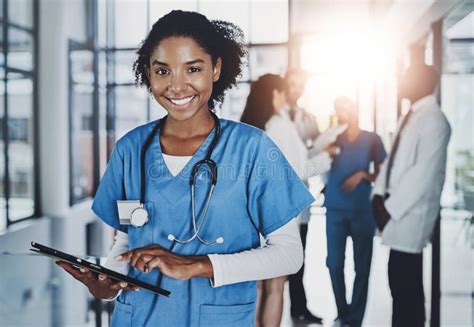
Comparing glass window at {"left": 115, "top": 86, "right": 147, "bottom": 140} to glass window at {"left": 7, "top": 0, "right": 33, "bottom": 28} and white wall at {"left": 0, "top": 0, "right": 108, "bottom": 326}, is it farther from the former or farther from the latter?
glass window at {"left": 7, "top": 0, "right": 33, "bottom": 28}

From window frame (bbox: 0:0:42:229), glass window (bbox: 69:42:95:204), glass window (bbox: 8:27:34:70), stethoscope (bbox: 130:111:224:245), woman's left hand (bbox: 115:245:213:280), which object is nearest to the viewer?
woman's left hand (bbox: 115:245:213:280)

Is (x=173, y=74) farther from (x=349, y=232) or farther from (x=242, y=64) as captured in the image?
(x=349, y=232)

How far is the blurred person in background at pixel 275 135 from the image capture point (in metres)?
2.23

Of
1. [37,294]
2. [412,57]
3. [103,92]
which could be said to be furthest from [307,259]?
[37,294]

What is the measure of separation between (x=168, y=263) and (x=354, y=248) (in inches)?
49.8

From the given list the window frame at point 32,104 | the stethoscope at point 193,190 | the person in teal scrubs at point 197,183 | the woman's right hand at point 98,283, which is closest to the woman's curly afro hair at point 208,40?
the person in teal scrubs at point 197,183

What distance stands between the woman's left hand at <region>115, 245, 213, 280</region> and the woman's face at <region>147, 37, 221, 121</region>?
0.34m

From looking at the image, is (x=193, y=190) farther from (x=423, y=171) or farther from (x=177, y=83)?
(x=423, y=171)

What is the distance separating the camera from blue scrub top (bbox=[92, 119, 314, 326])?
1.41 meters

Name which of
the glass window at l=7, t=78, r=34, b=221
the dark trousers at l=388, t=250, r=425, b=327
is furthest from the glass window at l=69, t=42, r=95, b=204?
the dark trousers at l=388, t=250, r=425, b=327

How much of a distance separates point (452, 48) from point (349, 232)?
810mm

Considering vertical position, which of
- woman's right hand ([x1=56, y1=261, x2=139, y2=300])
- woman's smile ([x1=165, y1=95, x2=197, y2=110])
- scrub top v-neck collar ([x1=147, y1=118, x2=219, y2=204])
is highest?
woman's smile ([x1=165, y1=95, x2=197, y2=110])

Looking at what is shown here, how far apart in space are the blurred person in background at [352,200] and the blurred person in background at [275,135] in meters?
0.10

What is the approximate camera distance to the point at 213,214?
1.42m
